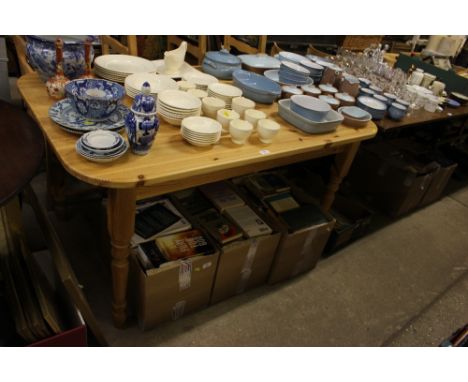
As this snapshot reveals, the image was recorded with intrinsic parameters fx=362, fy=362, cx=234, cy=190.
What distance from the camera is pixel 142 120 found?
1.05 m

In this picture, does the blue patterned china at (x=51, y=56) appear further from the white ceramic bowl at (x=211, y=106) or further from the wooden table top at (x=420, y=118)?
the wooden table top at (x=420, y=118)

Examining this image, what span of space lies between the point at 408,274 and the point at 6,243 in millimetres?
2067

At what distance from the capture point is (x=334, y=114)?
1.61 m

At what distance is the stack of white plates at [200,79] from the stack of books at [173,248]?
2.10 ft

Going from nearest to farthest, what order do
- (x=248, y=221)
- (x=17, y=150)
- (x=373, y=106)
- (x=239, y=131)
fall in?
1. (x=17, y=150)
2. (x=239, y=131)
3. (x=248, y=221)
4. (x=373, y=106)

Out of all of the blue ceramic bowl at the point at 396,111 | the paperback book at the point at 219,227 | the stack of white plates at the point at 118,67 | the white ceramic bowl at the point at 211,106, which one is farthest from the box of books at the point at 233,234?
the blue ceramic bowl at the point at 396,111

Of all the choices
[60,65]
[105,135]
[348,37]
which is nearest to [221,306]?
[105,135]

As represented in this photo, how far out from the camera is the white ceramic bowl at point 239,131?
1.28m

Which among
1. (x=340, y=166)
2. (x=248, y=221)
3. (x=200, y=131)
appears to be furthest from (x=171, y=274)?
(x=340, y=166)

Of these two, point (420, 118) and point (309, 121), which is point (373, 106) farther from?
point (309, 121)

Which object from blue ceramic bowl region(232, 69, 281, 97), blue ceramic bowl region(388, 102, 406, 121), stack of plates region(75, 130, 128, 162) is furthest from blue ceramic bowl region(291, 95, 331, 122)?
stack of plates region(75, 130, 128, 162)

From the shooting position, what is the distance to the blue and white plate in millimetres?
1134

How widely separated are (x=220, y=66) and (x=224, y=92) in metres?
0.33

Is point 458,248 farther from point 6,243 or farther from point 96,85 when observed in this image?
point 6,243
